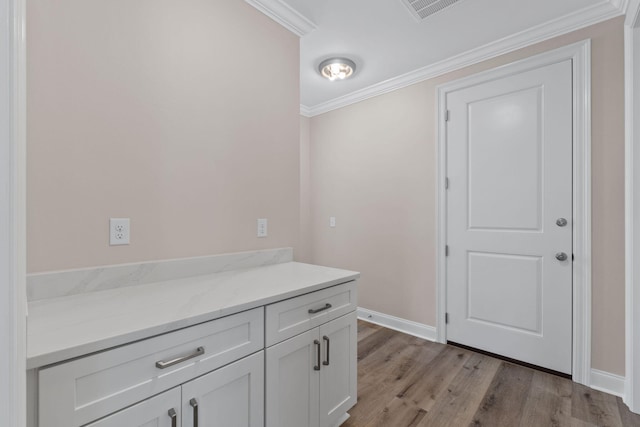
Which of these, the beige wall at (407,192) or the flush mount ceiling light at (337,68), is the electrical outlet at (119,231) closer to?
the flush mount ceiling light at (337,68)

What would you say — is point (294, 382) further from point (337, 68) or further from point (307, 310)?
point (337, 68)

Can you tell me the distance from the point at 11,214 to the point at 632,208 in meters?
2.62

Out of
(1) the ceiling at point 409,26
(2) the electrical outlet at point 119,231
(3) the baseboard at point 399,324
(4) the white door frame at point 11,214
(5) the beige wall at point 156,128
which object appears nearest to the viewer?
(4) the white door frame at point 11,214

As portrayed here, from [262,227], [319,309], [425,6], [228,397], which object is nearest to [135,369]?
[228,397]

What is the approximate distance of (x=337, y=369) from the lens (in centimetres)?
155

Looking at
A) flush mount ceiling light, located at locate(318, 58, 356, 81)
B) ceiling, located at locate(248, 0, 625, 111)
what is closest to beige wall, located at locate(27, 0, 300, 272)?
ceiling, located at locate(248, 0, 625, 111)

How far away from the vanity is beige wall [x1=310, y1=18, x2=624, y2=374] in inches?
55.7

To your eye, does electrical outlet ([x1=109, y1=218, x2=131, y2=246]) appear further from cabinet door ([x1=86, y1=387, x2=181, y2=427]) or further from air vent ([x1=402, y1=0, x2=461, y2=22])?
air vent ([x1=402, y1=0, x2=461, y2=22])

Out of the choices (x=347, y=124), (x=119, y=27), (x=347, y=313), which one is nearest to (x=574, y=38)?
(x=347, y=124)

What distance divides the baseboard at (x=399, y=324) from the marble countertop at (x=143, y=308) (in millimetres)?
1557

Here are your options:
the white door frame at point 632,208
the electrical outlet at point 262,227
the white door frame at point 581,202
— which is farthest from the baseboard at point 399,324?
the electrical outlet at point 262,227

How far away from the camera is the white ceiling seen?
1941 millimetres

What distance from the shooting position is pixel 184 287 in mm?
1338

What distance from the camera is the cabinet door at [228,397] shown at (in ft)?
3.20
